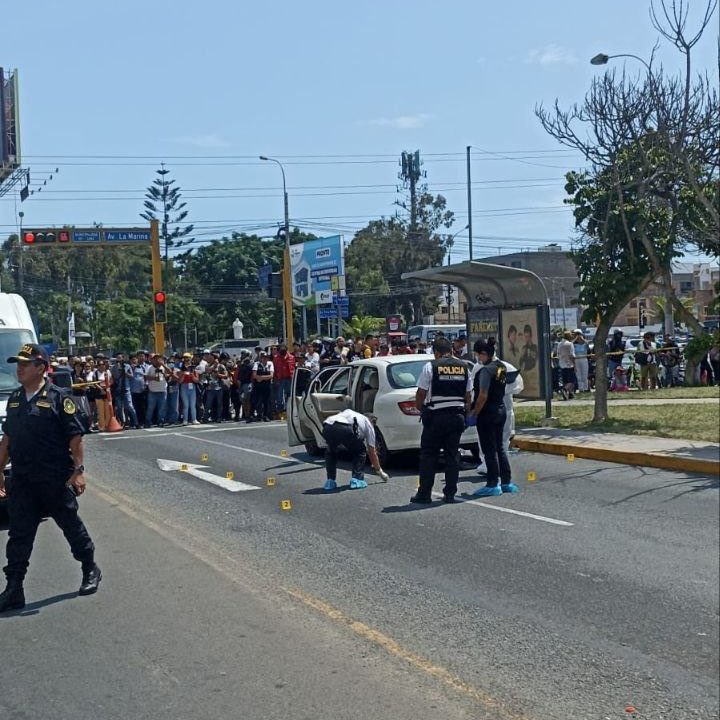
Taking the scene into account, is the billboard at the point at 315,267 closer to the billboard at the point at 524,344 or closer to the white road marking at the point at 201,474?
the billboard at the point at 524,344

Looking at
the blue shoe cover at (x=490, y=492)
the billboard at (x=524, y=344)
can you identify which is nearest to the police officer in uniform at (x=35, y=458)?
the blue shoe cover at (x=490, y=492)

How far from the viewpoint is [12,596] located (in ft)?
23.4

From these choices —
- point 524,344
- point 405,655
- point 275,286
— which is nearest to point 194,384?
point 524,344

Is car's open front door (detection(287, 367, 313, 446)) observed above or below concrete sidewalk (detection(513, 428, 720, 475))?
below

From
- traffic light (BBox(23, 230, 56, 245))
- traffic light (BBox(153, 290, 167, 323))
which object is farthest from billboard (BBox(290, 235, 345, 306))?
traffic light (BBox(153, 290, 167, 323))

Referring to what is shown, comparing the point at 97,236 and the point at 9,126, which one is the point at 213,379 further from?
the point at 9,126

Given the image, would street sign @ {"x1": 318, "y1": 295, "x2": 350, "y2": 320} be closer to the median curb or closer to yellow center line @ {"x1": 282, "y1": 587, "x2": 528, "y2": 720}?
yellow center line @ {"x1": 282, "y1": 587, "x2": 528, "y2": 720}

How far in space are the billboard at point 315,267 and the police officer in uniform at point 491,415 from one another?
145 feet

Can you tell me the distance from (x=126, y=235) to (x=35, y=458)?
110 ft

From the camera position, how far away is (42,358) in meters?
7.05

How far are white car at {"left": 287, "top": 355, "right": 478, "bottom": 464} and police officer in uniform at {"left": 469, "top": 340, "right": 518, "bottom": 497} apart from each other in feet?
7.73

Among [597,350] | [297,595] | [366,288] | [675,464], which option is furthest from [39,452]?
[366,288]

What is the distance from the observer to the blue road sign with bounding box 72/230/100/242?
39.4 metres

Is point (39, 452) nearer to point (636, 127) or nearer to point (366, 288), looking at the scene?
point (636, 127)
